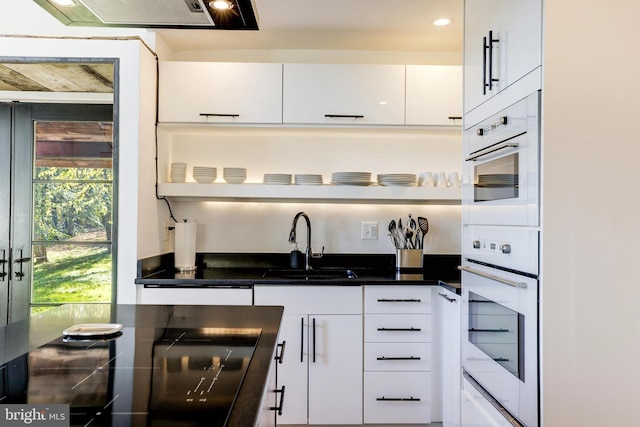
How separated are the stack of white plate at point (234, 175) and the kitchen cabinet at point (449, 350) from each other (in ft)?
4.68

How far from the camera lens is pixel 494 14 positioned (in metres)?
1.74

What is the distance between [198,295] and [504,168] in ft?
5.69

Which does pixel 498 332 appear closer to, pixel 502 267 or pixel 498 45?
pixel 502 267

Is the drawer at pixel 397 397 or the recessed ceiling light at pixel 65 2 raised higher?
the recessed ceiling light at pixel 65 2

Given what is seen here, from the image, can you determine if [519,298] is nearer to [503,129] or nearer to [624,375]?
[624,375]

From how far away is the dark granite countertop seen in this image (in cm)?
238

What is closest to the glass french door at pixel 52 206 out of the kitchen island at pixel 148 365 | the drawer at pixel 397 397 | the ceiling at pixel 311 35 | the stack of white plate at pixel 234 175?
the ceiling at pixel 311 35

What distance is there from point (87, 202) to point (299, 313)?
1.69 metres

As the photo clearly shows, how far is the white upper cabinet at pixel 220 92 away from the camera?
269 centimetres

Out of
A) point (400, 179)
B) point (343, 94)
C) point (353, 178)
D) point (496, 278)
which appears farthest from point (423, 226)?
point (496, 278)

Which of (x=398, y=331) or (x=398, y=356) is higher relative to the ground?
(x=398, y=331)

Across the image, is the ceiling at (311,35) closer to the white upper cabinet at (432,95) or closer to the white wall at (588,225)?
the white upper cabinet at (432,95)

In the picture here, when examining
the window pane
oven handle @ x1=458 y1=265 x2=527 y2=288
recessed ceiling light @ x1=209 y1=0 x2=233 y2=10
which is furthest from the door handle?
oven handle @ x1=458 y1=265 x2=527 y2=288

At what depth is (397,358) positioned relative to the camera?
7.75 feet
